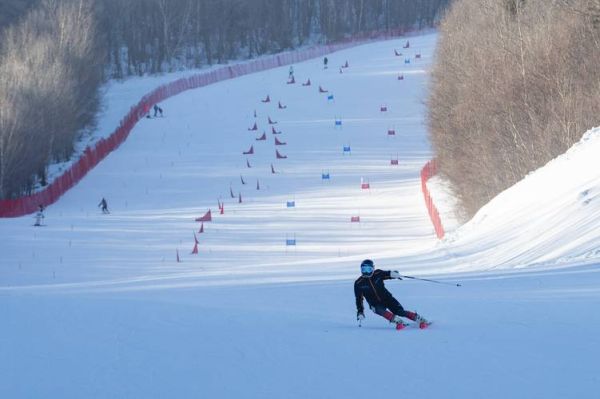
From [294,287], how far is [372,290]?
177 inches

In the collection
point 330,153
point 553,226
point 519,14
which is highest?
point 519,14

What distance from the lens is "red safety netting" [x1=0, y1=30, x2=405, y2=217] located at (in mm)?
38647

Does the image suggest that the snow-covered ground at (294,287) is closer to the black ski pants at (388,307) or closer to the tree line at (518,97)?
the black ski pants at (388,307)

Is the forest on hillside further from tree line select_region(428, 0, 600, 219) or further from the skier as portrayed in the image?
the skier

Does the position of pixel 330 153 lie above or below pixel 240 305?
above

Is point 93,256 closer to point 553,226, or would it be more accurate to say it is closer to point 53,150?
point 553,226

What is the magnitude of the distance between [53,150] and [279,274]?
34547 mm

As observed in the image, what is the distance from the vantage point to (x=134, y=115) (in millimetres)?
59156

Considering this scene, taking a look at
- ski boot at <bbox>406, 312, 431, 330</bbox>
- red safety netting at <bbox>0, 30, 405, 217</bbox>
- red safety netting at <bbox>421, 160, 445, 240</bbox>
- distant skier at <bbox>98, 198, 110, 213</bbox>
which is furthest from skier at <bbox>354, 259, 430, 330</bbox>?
red safety netting at <bbox>0, 30, 405, 217</bbox>

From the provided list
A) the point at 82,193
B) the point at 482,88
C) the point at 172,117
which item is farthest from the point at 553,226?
the point at 172,117

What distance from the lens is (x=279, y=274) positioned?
19.9 metres

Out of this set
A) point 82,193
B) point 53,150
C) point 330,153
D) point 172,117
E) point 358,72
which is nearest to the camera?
point 82,193

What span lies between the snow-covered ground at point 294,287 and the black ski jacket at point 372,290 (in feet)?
1.14

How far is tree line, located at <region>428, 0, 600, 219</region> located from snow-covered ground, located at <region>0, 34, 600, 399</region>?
2.18 m
